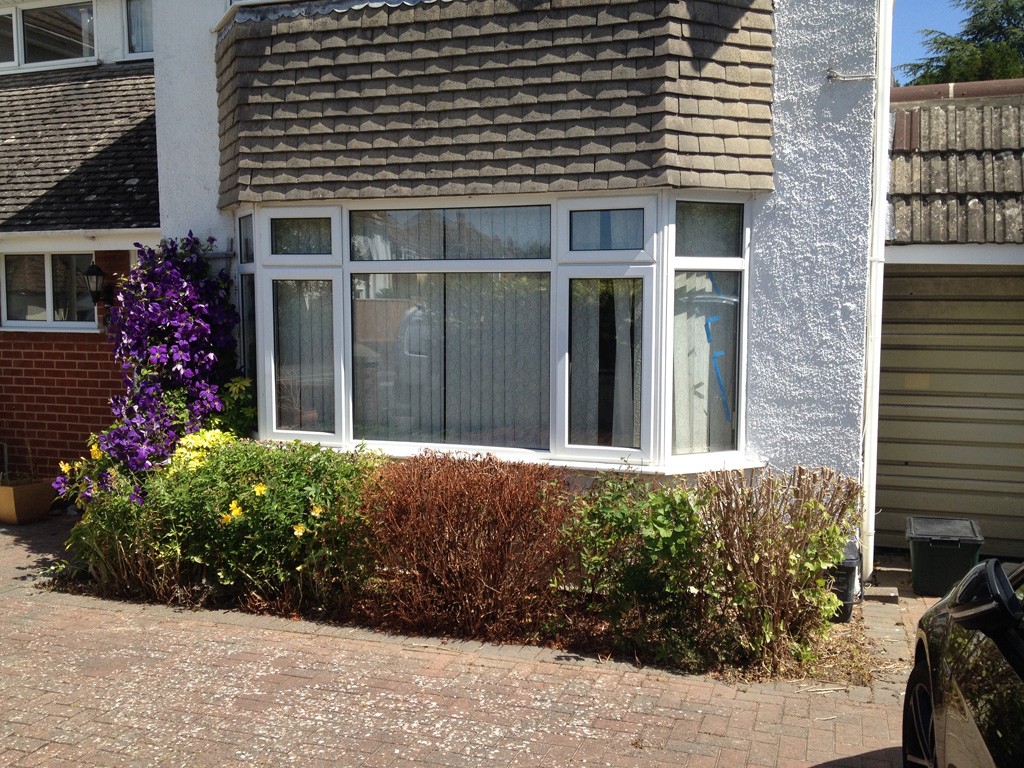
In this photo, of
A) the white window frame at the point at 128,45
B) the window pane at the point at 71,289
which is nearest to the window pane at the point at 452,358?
the window pane at the point at 71,289

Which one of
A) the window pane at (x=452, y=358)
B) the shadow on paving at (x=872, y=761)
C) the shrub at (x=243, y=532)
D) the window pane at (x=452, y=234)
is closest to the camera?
the shadow on paving at (x=872, y=761)

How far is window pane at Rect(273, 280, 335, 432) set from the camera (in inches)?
308

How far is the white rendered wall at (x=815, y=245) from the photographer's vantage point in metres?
6.74

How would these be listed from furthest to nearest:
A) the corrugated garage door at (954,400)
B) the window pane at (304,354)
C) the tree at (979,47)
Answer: the tree at (979,47) < the corrugated garage door at (954,400) < the window pane at (304,354)

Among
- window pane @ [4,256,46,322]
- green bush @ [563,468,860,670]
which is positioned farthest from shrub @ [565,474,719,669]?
window pane @ [4,256,46,322]

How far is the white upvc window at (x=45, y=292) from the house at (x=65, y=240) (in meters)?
0.01

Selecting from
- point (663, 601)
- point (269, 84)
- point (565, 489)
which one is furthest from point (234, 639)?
point (269, 84)

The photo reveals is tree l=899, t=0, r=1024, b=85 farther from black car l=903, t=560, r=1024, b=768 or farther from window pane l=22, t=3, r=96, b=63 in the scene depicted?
black car l=903, t=560, r=1024, b=768

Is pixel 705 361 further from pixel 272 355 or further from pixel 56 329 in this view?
pixel 56 329

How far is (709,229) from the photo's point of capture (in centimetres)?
693

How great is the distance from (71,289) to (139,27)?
142 inches

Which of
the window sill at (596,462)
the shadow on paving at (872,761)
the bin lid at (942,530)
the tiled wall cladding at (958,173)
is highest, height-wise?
the tiled wall cladding at (958,173)

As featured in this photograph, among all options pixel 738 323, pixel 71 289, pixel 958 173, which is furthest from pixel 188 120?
pixel 958 173

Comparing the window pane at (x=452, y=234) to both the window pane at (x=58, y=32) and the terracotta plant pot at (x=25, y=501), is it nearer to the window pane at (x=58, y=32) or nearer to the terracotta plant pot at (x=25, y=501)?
the terracotta plant pot at (x=25, y=501)
